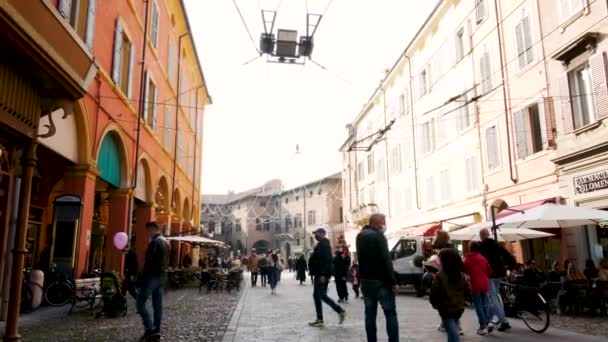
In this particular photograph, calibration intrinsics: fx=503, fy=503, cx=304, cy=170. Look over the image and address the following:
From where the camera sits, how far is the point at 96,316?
35.6 feet

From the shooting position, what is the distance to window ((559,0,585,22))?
1537 cm

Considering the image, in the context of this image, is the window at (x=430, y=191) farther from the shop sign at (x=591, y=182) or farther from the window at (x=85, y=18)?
the window at (x=85, y=18)

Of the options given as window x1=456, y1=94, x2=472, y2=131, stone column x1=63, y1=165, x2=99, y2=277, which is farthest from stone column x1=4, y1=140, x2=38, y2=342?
window x1=456, y1=94, x2=472, y2=131

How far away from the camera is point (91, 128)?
46.5ft

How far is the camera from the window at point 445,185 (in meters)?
25.3

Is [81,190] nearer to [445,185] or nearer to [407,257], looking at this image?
[407,257]

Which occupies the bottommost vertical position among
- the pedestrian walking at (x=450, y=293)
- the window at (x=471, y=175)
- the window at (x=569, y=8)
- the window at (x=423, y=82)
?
the pedestrian walking at (x=450, y=293)

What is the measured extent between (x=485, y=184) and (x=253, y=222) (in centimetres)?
5711

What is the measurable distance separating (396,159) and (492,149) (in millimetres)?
13154

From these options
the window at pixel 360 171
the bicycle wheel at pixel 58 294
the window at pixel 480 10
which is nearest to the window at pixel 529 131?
the window at pixel 480 10

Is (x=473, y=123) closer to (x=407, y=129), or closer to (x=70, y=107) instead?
(x=407, y=129)

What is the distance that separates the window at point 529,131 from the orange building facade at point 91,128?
14.2 m

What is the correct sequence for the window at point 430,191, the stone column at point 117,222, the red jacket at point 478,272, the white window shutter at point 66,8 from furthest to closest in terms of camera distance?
the window at point 430,191 < the stone column at point 117,222 < the white window shutter at point 66,8 < the red jacket at point 478,272

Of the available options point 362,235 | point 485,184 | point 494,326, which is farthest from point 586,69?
point 362,235
